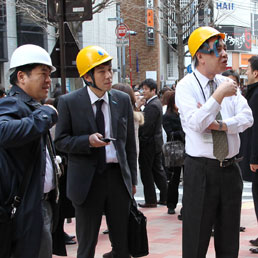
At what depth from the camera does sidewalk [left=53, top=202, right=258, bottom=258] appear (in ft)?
17.6

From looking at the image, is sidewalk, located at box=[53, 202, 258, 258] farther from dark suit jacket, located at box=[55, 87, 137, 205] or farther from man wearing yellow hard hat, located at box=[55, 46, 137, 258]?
dark suit jacket, located at box=[55, 87, 137, 205]

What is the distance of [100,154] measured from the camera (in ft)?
13.2

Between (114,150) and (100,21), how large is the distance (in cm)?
2460

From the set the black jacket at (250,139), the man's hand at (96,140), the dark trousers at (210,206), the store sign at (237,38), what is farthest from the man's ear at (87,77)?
the store sign at (237,38)

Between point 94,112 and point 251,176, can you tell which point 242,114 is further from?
point 251,176

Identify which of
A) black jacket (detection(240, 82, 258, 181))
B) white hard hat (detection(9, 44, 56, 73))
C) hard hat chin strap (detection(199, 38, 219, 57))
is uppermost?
hard hat chin strap (detection(199, 38, 219, 57))

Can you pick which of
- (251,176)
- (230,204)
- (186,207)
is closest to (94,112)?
(186,207)

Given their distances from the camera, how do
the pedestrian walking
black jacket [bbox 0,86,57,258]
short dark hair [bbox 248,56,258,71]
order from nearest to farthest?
black jacket [bbox 0,86,57,258] < the pedestrian walking < short dark hair [bbox 248,56,258,71]

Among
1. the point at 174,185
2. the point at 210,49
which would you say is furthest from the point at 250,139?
the point at 174,185

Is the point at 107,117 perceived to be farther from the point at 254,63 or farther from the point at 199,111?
the point at 254,63

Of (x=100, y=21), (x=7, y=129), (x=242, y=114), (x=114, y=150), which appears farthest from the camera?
(x=100, y=21)

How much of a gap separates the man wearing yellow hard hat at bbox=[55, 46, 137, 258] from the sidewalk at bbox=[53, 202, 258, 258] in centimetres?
139

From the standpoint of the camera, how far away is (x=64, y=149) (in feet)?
13.4

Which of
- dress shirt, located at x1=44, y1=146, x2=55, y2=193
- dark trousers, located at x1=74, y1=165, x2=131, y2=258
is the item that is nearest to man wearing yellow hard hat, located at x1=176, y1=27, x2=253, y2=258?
dark trousers, located at x1=74, y1=165, x2=131, y2=258
